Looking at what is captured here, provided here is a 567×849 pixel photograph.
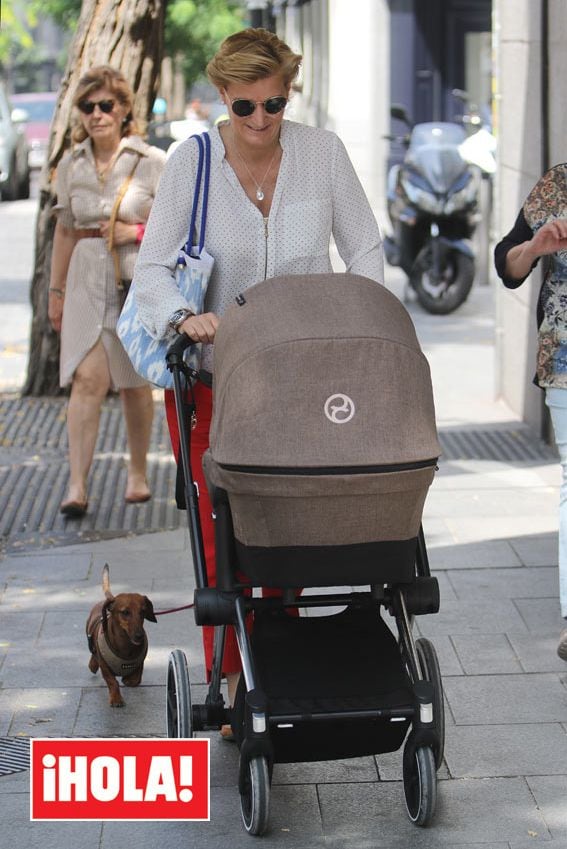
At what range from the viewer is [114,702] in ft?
17.1

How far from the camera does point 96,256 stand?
7.82m

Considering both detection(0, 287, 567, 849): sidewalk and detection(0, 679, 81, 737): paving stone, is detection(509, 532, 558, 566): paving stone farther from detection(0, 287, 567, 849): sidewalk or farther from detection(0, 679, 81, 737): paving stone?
detection(0, 679, 81, 737): paving stone

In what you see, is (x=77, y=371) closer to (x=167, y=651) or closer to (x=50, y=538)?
(x=50, y=538)

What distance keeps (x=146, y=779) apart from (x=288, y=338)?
1.20m

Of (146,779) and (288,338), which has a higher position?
(288,338)

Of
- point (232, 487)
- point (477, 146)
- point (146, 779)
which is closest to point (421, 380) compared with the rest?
point (232, 487)

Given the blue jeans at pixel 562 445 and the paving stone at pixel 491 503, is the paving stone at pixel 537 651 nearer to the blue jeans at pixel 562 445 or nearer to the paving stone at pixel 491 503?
the blue jeans at pixel 562 445

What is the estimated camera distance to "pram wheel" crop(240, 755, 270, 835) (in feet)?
13.4

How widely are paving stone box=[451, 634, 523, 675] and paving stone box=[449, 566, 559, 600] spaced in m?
0.54

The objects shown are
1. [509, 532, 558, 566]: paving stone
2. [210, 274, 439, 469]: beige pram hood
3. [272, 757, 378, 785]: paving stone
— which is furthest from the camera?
[509, 532, 558, 566]: paving stone

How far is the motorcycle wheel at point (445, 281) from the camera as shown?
1508 centimetres

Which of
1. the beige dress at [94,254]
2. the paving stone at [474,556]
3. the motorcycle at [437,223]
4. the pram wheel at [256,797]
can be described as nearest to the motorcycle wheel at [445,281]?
the motorcycle at [437,223]

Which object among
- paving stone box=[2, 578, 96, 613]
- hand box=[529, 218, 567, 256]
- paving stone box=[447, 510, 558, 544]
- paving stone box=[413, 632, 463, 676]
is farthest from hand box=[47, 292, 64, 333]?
hand box=[529, 218, 567, 256]

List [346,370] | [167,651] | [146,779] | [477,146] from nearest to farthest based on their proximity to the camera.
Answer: [346,370]
[146,779]
[167,651]
[477,146]
